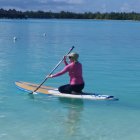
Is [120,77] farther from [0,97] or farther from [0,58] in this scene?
[0,58]

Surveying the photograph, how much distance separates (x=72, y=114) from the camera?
11094 mm

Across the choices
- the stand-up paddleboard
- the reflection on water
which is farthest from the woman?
the reflection on water

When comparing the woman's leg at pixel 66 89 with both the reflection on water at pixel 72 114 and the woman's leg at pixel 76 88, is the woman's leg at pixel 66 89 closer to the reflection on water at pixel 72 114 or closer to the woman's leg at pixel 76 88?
the woman's leg at pixel 76 88

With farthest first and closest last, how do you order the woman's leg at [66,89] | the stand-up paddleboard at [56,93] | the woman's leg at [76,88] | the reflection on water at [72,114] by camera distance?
the woman's leg at [66,89]
the woman's leg at [76,88]
the stand-up paddleboard at [56,93]
the reflection on water at [72,114]

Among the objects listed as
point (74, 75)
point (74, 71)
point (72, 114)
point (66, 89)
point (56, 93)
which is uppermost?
point (74, 71)

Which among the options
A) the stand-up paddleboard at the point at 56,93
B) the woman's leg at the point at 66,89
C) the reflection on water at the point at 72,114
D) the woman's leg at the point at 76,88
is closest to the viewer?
the reflection on water at the point at 72,114

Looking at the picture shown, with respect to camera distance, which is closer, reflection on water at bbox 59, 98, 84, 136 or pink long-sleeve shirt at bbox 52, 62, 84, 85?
reflection on water at bbox 59, 98, 84, 136

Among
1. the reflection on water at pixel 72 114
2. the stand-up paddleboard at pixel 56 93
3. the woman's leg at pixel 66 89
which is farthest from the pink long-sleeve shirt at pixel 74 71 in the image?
the reflection on water at pixel 72 114

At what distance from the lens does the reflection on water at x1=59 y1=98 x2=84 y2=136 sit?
31.9 feet

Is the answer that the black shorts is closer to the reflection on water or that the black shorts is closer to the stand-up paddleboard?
the stand-up paddleboard

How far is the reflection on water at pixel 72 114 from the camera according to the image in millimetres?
9721

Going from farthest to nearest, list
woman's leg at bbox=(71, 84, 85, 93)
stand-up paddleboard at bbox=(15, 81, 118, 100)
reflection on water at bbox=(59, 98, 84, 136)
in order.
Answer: woman's leg at bbox=(71, 84, 85, 93) < stand-up paddleboard at bbox=(15, 81, 118, 100) < reflection on water at bbox=(59, 98, 84, 136)

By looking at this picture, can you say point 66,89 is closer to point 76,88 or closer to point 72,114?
point 76,88

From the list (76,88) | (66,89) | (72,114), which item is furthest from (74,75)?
(72,114)
